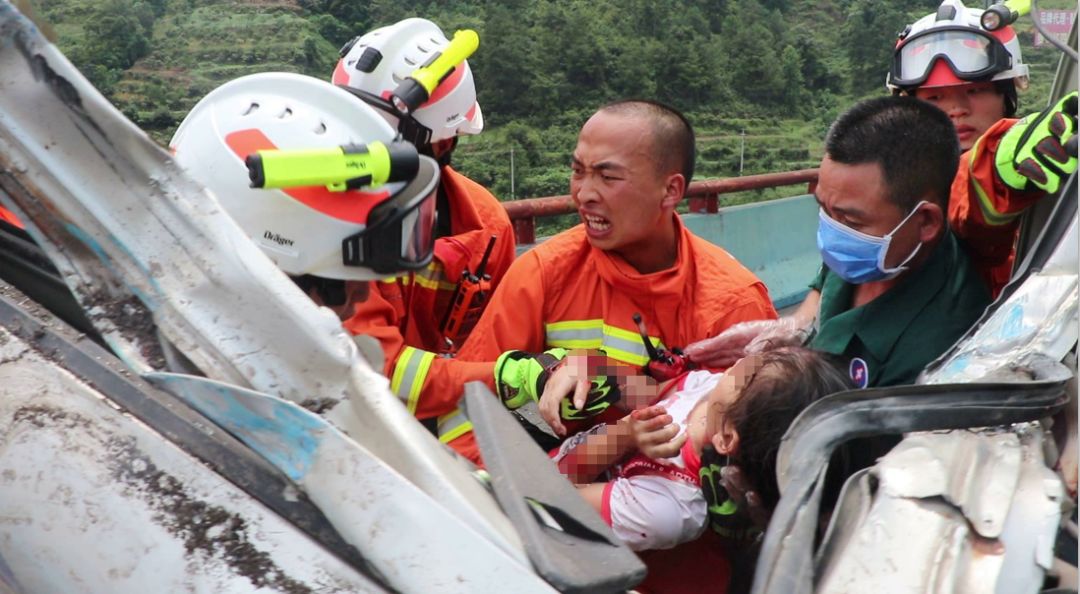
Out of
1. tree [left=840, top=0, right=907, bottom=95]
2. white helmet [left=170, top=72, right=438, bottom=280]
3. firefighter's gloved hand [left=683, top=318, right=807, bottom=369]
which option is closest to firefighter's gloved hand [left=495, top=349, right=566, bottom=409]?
firefighter's gloved hand [left=683, top=318, right=807, bottom=369]

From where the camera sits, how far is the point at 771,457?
1886mm

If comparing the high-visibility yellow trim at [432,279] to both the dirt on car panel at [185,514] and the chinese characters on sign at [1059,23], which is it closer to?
the chinese characters on sign at [1059,23]

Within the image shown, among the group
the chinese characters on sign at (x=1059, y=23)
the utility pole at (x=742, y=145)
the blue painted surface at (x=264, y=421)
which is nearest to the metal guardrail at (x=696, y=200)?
the chinese characters on sign at (x=1059, y=23)

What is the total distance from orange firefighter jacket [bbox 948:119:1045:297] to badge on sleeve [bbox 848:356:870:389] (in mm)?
437

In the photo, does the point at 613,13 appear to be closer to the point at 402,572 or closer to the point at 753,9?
the point at 753,9

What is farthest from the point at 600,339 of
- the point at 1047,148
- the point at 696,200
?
the point at 696,200

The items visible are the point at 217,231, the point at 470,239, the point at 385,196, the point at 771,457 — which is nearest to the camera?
the point at 217,231

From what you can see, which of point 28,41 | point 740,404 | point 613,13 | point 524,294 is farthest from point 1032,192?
point 613,13

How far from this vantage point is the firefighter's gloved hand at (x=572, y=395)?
2324 millimetres

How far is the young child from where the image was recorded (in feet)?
6.32

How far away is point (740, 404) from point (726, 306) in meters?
0.97

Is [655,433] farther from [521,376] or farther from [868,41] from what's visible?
[868,41]

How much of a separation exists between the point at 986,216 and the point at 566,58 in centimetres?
896

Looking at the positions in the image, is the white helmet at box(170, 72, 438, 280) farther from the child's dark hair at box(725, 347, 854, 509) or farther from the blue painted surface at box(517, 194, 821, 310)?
the blue painted surface at box(517, 194, 821, 310)
